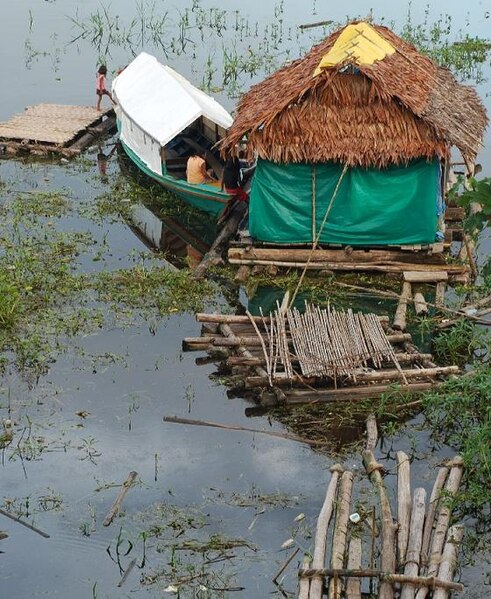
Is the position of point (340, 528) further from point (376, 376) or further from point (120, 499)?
point (376, 376)

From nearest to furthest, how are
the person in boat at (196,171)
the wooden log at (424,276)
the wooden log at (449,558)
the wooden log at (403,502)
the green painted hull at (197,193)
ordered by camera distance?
the wooden log at (449,558), the wooden log at (403,502), the wooden log at (424,276), the green painted hull at (197,193), the person in boat at (196,171)

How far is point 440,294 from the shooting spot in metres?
13.6

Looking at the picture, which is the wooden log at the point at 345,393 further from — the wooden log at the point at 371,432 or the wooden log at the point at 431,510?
the wooden log at the point at 431,510

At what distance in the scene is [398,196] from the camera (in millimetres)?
14227

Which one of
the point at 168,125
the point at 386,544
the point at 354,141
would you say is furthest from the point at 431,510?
the point at 168,125

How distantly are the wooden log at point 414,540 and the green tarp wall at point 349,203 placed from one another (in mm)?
5939

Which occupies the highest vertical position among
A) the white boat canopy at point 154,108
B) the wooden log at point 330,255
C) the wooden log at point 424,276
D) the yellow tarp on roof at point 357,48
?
the yellow tarp on roof at point 357,48

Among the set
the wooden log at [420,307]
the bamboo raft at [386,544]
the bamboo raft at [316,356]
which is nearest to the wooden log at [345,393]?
the bamboo raft at [316,356]

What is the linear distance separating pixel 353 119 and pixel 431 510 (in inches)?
249

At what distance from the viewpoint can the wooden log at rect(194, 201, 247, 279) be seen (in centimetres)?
1424

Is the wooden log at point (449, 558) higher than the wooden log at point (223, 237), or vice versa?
the wooden log at point (223, 237)

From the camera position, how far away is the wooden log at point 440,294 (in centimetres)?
1339

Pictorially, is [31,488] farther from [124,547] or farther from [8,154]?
[8,154]

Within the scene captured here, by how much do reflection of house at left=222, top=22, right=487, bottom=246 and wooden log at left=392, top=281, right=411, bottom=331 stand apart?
39.5 inches
